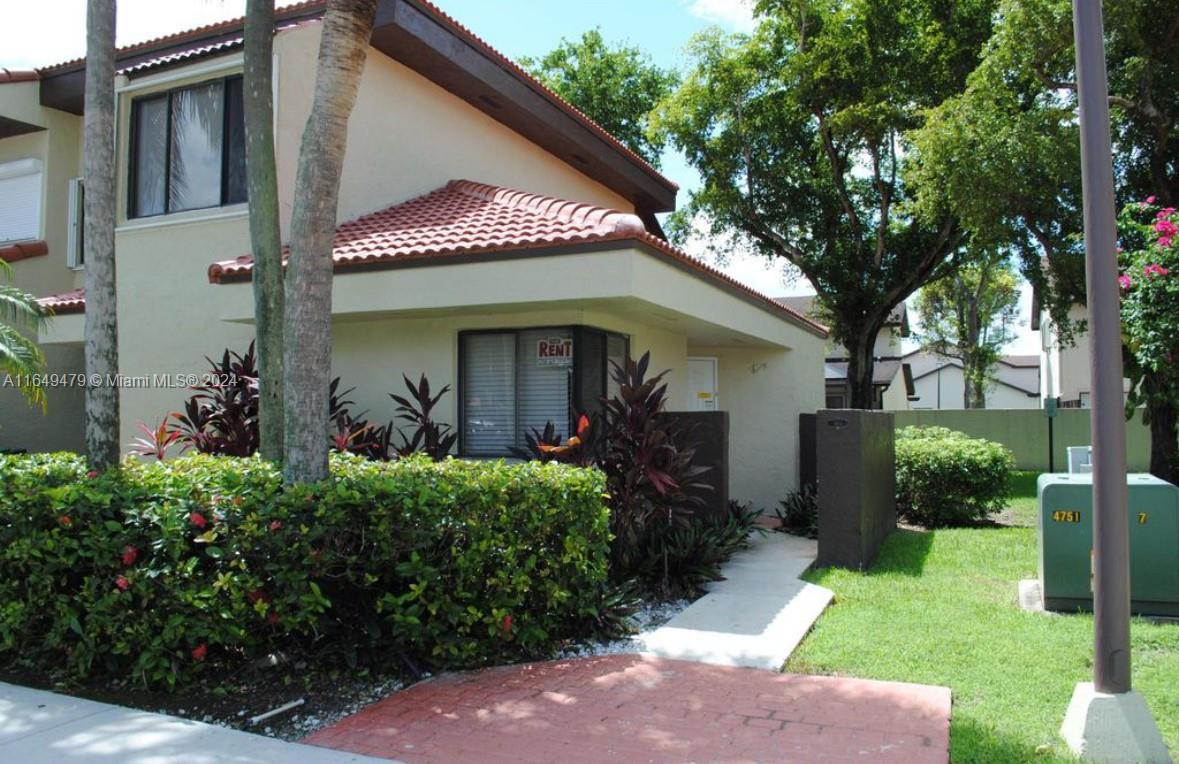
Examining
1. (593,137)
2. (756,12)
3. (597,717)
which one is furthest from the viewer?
(756,12)

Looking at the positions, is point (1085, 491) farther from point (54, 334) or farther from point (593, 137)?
point (54, 334)

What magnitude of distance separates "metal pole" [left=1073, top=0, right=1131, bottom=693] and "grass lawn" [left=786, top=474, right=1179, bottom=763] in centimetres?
62

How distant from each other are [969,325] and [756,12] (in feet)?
76.5

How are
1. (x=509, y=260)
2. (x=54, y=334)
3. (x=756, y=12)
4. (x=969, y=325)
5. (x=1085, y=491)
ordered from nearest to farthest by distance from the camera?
(x=1085, y=491), (x=509, y=260), (x=54, y=334), (x=756, y=12), (x=969, y=325)

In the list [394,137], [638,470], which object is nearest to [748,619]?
[638,470]

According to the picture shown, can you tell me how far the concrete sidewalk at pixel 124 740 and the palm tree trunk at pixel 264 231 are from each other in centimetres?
224

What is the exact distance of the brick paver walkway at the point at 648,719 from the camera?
4.49m

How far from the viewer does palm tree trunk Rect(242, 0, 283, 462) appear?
6.86 metres

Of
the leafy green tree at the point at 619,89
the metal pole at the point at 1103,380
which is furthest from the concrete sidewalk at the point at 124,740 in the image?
the leafy green tree at the point at 619,89

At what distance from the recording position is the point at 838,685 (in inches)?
216

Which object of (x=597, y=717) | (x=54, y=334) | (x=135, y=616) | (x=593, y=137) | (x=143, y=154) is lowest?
(x=597, y=717)

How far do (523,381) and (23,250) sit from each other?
8572mm

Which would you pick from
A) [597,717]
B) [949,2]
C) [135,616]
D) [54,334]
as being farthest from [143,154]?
[949,2]

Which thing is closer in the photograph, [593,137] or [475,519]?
[475,519]
